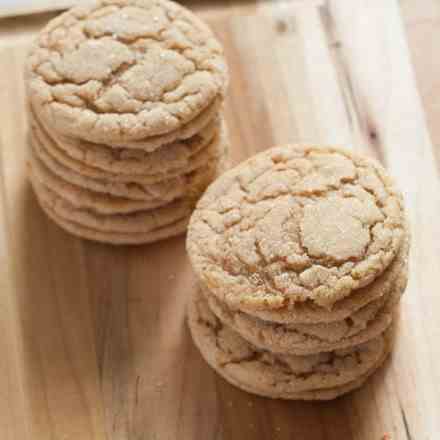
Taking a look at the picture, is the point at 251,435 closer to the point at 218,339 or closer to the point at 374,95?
the point at 218,339

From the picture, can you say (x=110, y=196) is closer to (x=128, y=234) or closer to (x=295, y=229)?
(x=128, y=234)

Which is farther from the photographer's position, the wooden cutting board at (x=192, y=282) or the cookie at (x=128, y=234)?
the cookie at (x=128, y=234)

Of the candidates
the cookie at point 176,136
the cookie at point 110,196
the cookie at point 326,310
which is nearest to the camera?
the cookie at point 326,310

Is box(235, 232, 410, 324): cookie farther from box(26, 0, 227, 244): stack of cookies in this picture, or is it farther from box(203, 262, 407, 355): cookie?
box(26, 0, 227, 244): stack of cookies

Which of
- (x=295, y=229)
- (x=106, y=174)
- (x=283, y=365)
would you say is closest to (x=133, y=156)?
→ (x=106, y=174)

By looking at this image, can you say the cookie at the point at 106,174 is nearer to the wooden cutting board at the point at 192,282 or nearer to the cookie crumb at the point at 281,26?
the wooden cutting board at the point at 192,282

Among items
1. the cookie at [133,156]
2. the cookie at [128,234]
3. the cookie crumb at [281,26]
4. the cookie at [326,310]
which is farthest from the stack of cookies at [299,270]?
the cookie crumb at [281,26]
